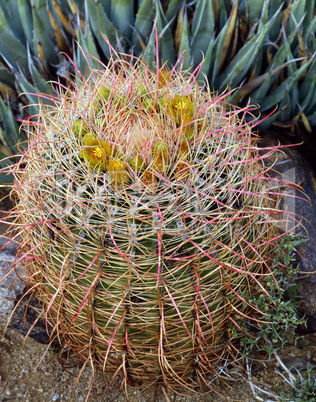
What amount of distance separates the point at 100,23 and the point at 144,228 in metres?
1.59

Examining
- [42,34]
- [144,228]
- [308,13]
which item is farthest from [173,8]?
[144,228]

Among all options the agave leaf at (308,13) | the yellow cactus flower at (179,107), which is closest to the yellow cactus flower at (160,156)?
the yellow cactus flower at (179,107)

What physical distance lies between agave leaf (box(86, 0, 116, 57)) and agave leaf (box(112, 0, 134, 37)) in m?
0.10

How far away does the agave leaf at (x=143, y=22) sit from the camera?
7.87 feet

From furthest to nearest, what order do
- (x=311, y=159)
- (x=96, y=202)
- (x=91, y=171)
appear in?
1. (x=311, y=159)
2. (x=91, y=171)
3. (x=96, y=202)

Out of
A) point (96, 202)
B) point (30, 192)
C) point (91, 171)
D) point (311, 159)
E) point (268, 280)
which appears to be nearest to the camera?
point (96, 202)

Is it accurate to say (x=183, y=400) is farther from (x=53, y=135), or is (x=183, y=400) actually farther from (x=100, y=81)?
(x=100, y=81)

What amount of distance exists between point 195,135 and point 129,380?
A: 3.27 feet

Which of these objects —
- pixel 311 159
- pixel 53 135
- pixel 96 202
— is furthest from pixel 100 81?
pixel 311 159

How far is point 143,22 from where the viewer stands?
8.13 ft

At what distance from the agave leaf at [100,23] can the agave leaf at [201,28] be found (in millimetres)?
Answer: 481

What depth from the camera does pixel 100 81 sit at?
1.58m

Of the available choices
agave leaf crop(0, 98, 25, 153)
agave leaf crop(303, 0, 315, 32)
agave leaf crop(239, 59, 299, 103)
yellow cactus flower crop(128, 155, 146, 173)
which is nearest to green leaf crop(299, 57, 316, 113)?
agave leaf crop(239, 59, 299, 103)

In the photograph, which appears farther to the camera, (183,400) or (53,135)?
(183,400)
